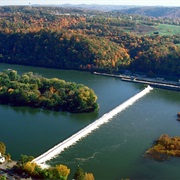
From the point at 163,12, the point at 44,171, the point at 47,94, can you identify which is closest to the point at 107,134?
the point at 44,171

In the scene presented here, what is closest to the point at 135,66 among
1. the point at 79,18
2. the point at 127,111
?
the point at 127,111

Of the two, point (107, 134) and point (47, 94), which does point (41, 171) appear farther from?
point (47, 94)

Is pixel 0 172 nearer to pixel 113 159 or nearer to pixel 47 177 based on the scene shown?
pixel 47 177

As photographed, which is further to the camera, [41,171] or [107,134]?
[107,134]

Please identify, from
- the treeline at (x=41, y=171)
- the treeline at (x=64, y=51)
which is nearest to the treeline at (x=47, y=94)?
the treeline at (x=41, y=171)

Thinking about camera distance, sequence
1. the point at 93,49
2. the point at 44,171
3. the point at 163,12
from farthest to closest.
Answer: the point at 163,12 → the point at 93,49 → the point at 44,171

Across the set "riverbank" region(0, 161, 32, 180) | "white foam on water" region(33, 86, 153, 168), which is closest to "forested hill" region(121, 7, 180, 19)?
"white foam on water" region(33, 86, 153, 168)

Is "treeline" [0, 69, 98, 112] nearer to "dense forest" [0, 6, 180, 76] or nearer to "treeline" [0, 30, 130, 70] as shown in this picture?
"dense forest" [0, 6, 180, 76]
